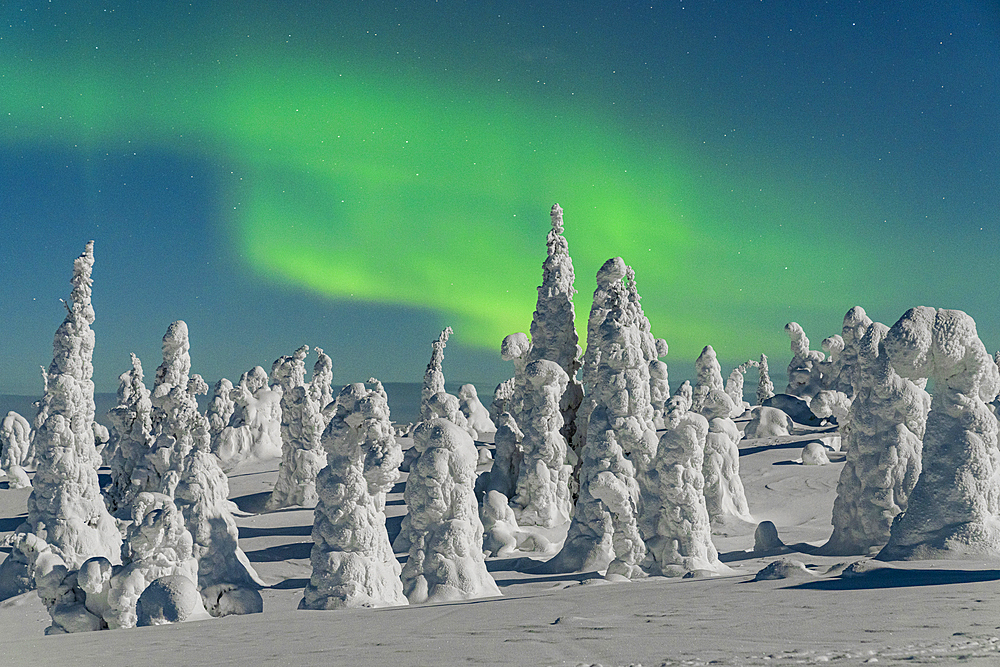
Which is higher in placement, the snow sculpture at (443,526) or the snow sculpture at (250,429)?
the snow sculpture at (250,429)

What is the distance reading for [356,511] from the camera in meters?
10.9

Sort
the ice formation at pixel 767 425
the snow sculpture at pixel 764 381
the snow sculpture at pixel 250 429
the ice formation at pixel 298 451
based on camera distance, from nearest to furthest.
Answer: the ice formation at pixel 298 451, the ice formation at pixel 767 425, the snow sculpture at pixel 250 429, the snow sculpture at pixel 764 381

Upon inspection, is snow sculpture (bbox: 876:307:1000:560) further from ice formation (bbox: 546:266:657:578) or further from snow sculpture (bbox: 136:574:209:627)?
snow sculpture (bbox: 136:574:209:627)

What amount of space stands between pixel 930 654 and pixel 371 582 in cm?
741

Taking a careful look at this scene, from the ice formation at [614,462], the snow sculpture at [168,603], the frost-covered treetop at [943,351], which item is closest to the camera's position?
the snow sculpture at [168,603]

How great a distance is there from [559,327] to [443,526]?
42.9ft

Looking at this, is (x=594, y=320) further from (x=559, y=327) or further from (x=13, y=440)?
(x=13, y=440)

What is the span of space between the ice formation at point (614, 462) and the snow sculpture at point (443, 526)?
139 inches

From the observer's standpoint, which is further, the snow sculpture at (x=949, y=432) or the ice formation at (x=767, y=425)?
the ice formation at (x=767, y=425)

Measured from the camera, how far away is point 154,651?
6.74 metres

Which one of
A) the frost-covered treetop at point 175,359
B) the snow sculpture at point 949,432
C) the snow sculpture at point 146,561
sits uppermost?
the frost-covered treetop at point 175,359

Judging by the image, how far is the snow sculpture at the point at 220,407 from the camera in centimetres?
3491

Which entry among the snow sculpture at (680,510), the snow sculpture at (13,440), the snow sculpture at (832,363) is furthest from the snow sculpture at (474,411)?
the snow sculpture at (680,510)

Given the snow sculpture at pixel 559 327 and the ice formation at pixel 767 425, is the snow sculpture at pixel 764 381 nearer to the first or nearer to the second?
the ice formation at pixel 767 425
